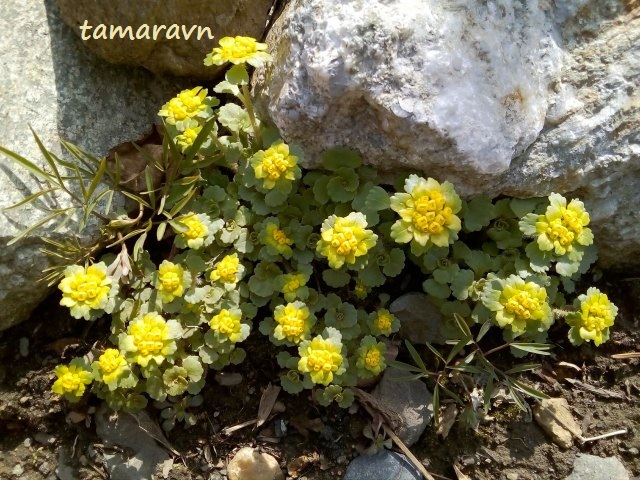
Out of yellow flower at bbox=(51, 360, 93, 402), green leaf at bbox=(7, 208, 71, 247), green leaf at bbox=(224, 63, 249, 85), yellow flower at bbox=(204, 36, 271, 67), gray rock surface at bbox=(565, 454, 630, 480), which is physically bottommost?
gray rock surface at bbox=(565, 454, 630, 480)

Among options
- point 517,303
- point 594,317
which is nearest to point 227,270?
point 517,303

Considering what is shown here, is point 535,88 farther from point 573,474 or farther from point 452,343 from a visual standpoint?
point 573,474

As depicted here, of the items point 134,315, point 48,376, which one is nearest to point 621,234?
point 134,315

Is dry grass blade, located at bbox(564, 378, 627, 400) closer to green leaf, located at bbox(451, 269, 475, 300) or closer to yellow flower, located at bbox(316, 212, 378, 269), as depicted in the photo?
green leaf, located at bbox(451, 269, 475, 300)

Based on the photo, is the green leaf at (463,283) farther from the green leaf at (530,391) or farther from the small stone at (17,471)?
the small stone at (17,471)

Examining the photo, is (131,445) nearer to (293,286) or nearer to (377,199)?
(293,286)

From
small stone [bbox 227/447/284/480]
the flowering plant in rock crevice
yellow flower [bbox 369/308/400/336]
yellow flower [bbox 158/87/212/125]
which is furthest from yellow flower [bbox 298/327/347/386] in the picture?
yellow flower [bbox 158/87/212/125]
